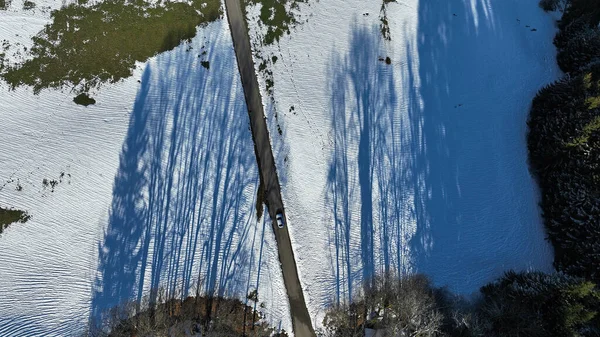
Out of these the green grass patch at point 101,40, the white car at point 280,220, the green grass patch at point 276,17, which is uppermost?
the green grass patch at point 276,17

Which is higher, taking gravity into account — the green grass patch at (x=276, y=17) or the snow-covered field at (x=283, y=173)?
the green grass patch at (x=276, y=17)

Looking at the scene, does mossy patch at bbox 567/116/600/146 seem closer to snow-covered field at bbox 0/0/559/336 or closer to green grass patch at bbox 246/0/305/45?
snow-covered field at bbox 0/0/559/336

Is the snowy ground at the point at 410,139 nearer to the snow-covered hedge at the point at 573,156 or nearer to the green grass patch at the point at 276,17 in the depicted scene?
the green grass patch at the point at 276,17

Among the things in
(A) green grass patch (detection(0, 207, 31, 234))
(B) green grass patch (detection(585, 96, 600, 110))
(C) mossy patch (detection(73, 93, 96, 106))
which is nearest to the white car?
(C) mossy patch (detection(73, 93, 96, 106))

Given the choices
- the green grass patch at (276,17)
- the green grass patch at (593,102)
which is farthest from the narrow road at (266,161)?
the green grass patch at (593,102)

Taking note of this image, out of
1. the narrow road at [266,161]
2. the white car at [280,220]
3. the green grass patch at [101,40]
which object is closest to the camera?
the narrow road at [266,161]

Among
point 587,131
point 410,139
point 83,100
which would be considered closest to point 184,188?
point 83,100

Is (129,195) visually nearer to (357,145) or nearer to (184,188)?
(184,188)
